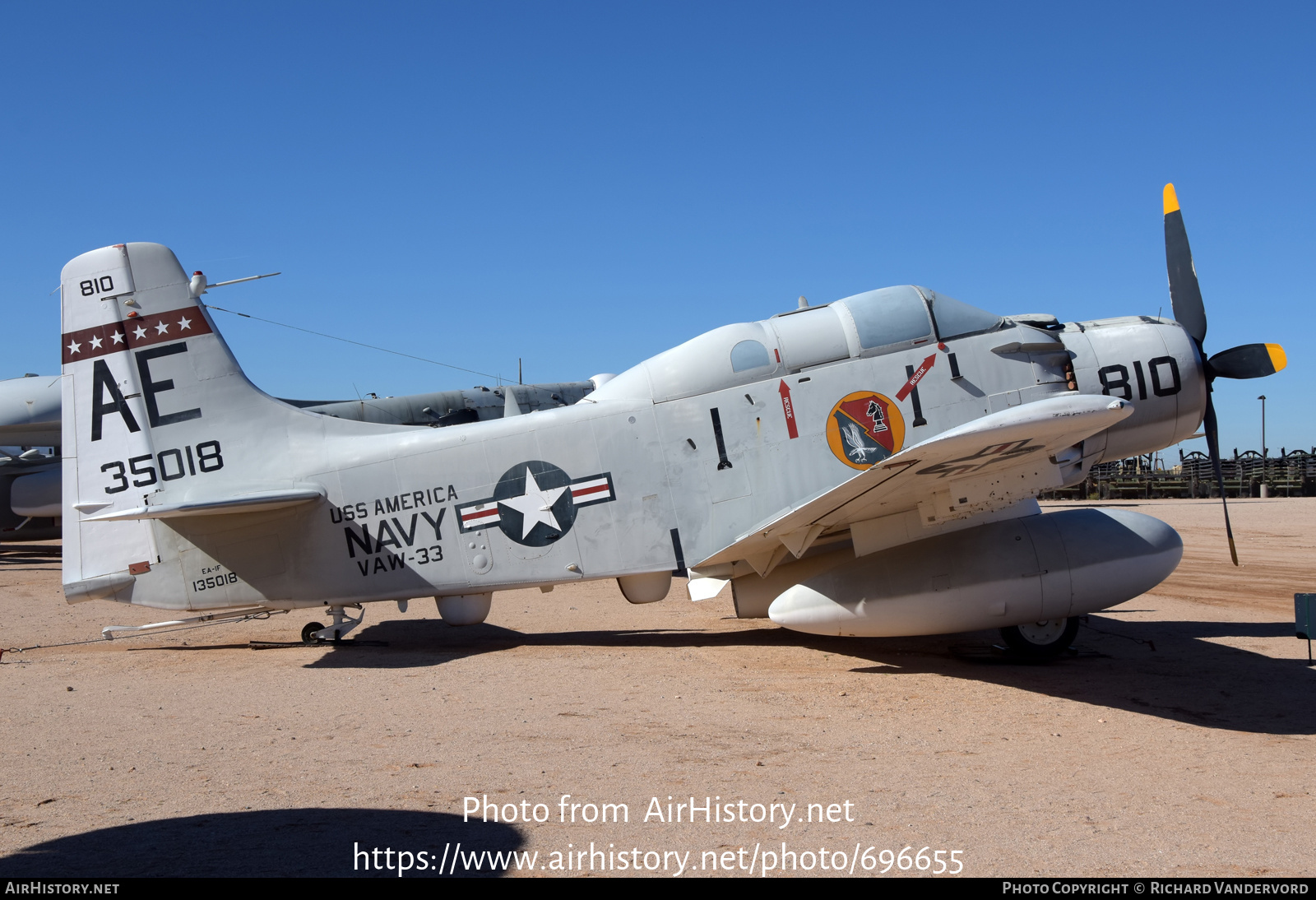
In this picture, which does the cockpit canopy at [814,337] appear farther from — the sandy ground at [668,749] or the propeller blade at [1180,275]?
the sandy ground at [668,749]

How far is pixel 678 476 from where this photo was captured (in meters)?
8.00

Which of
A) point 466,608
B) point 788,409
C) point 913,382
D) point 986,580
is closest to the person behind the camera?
point 986,580

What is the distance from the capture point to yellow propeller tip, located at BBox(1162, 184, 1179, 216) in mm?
8594

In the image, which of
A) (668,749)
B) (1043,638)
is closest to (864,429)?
(1043,638)

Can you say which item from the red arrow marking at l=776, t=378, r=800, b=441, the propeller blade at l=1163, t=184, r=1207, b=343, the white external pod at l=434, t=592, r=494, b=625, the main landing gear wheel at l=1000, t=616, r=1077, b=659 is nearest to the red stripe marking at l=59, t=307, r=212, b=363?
the white external pod at l=434, t=592, r=494, b=625

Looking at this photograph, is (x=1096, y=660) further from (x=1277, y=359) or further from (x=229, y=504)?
(x=229, y=504)

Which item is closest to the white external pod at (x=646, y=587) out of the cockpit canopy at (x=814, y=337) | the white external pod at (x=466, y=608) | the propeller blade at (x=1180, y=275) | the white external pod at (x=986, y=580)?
the white external pod at (x=986, y=580)

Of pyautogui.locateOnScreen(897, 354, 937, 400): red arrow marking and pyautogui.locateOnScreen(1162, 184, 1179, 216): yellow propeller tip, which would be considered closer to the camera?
pyautogui.locateOnScreen(897, 354, 937, 400): red arrow marking

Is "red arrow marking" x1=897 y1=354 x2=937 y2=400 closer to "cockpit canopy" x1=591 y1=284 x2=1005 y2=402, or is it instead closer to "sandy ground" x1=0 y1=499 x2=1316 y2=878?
"cockpit canopy" x1=591 y1=284 x2=1005 y2=402

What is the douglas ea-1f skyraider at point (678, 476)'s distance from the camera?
7.47m

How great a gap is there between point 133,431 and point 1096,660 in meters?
9.84

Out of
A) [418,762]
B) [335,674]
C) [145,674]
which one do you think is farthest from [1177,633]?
[145,674]

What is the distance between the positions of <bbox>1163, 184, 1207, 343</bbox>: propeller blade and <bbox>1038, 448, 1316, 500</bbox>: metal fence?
3290 centimetres

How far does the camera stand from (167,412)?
8.68 m
